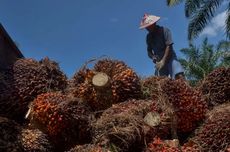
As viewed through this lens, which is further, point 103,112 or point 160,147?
point 103,112

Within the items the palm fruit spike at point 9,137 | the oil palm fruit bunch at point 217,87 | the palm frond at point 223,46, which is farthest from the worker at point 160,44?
the palm frond at point 223,46

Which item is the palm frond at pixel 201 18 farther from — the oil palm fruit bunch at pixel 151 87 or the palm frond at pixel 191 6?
the oil palm fruit bunch at pixel 151 87

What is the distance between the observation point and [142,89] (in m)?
4.14

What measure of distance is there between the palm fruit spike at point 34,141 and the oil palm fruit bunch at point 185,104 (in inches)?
43.0

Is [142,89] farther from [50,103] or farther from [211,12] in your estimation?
[211,12]

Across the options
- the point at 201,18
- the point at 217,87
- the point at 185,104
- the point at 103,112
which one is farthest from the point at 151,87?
the point at 201,18

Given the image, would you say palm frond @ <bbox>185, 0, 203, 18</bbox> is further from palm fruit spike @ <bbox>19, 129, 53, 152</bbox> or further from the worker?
palm fruit spike @ <bbox>19, 129, 53, 152</bbox>

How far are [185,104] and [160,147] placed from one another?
2.37ft

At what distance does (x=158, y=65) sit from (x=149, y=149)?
131 inches

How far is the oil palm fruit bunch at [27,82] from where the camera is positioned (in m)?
3.89

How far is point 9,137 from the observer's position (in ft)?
11.0

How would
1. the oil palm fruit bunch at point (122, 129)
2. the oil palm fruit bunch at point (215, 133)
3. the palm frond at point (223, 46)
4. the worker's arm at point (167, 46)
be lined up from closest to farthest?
the oil palm fruit bunch at point (122, 129)
the oil palm fruit bunch at point (215, 133)
the worker's arm at point (167, 46)
the palm frond at point (223, 46)

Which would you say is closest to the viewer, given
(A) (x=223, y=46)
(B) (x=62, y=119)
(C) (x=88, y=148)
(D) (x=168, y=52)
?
(C) (x=88, y=148)

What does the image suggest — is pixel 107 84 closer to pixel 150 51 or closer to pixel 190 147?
pixel 190 147
